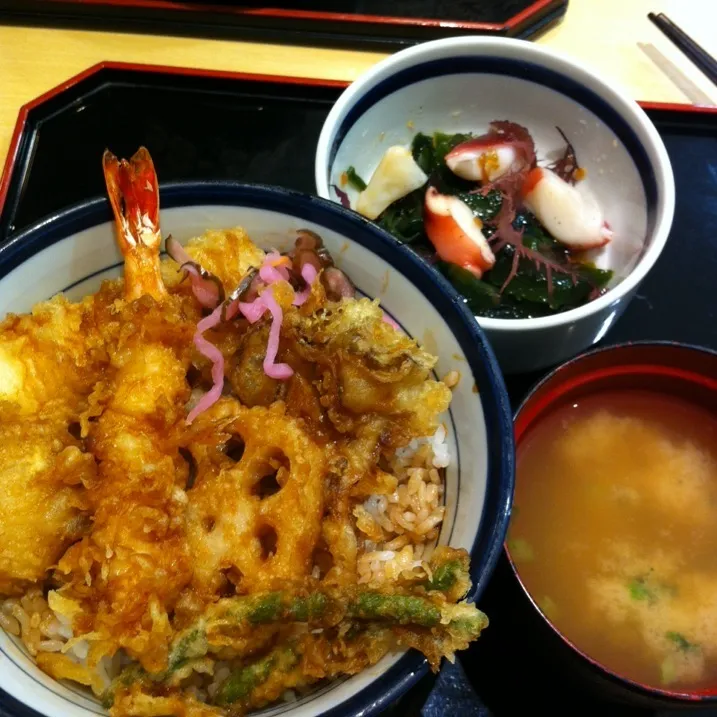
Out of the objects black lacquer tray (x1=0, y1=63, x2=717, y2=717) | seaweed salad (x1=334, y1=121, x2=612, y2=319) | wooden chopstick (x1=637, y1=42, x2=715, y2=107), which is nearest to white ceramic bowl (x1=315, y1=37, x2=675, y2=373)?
seaweed salad (x1=334, y1=121, x2=612, y2=319)

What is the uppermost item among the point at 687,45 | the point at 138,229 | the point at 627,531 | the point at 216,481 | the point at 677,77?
the point at 687,45

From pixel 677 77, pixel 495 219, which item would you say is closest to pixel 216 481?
pixel 495 219

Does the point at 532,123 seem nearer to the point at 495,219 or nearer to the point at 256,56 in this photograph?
the point at 495,219

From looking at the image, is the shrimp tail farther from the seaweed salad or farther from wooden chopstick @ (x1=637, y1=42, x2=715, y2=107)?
wooden chopstick @ (x1=637, y1=42, x2=715, y2=107)

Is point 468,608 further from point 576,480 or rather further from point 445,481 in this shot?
point 576,480

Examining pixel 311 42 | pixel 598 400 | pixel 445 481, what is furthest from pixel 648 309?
pixel 311 42

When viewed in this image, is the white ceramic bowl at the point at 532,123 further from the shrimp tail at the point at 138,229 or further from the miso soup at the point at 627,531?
the shrimp tail at the point at 138,229

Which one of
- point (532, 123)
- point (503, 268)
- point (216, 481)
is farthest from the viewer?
point (532, 123)

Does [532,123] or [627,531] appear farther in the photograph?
[532,123]
